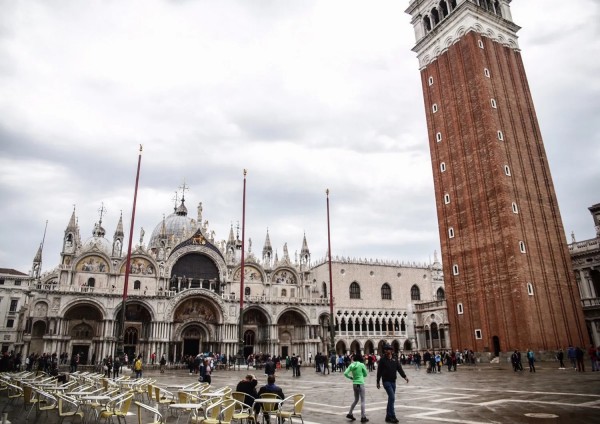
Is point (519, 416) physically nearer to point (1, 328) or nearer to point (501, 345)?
point (501, 345)

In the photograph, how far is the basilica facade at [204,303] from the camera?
36.8 meters

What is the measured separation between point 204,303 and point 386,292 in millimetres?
23175

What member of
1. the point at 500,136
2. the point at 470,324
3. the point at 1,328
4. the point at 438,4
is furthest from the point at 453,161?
the point at 1,328

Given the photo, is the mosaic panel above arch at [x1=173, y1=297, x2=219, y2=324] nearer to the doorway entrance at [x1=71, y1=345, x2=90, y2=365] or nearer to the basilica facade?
the basilica facade

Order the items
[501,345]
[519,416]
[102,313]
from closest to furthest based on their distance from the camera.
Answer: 1. [519,416]
2. [501,345]
3. [102,313]

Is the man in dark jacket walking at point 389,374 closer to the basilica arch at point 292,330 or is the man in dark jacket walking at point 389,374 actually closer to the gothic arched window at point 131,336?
the gothic arched window at point 131,336

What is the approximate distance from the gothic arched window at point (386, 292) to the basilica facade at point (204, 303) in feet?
0.41

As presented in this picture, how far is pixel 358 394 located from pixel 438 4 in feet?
140

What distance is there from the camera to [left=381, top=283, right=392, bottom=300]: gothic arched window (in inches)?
2072

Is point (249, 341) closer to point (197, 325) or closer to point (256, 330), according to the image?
point (256, 330)

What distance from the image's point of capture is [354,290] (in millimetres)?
51125

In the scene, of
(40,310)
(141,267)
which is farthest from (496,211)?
(40,310)

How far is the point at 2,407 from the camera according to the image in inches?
457

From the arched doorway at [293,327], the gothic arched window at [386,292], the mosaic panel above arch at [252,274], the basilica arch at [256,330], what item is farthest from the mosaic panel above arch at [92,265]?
the gothic arched window at [386,292]
